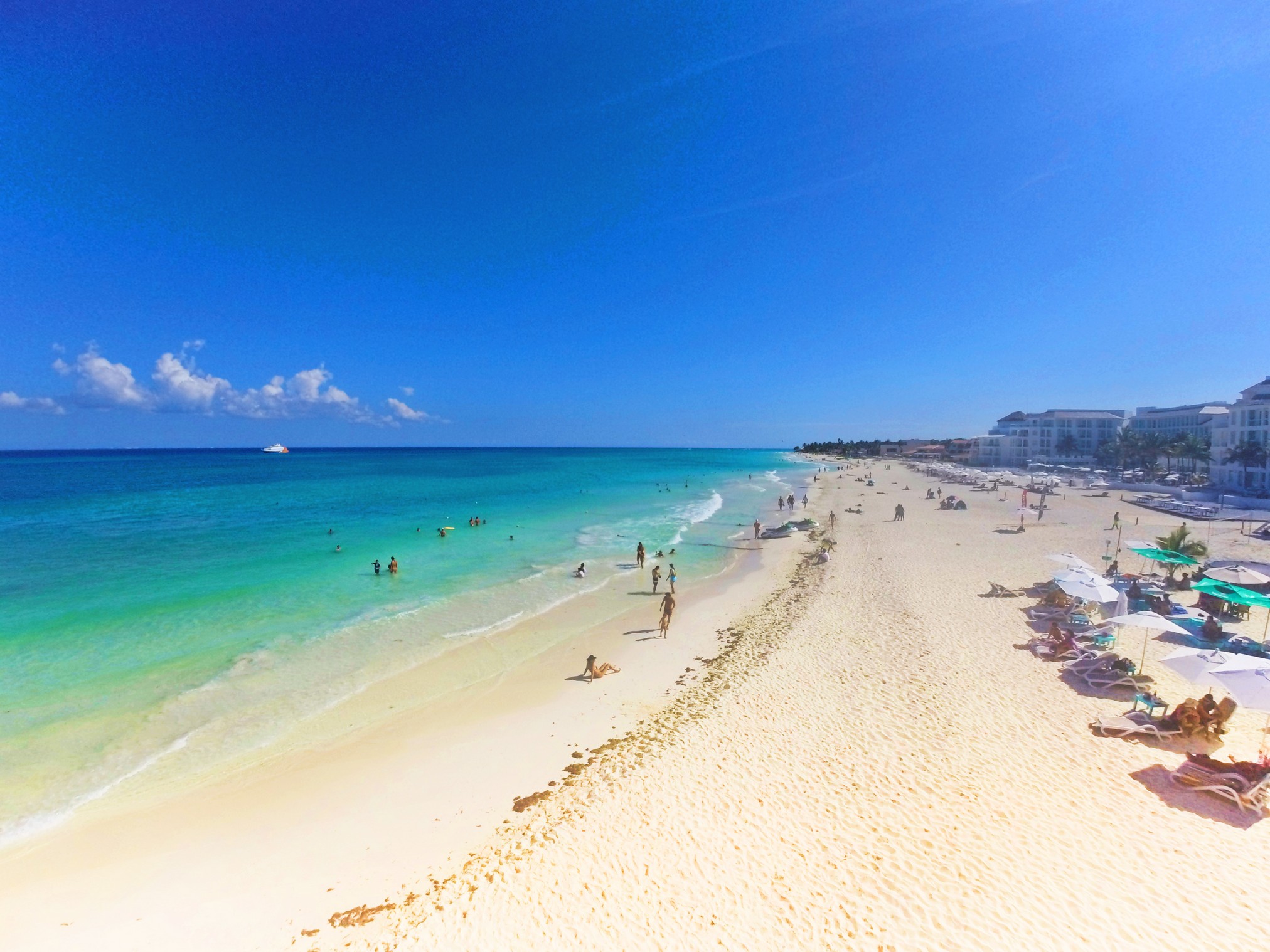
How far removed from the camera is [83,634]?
50.4 feet

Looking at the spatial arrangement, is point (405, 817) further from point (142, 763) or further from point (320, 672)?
point (320, 672)

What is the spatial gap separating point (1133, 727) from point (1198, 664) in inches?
56.9

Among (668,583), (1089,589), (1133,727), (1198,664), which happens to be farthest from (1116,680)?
(668,583)

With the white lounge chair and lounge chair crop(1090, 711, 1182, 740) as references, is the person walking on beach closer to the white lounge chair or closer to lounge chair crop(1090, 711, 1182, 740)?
lounge chair crop(1090, 711, 1182, 740)

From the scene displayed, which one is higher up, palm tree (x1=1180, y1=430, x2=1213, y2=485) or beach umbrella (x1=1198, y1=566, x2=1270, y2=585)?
palm tree (x1=1180, y1=430, x2=1213, y2=485)

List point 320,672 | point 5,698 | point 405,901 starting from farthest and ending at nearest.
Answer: point 320,672, point 5,698, point 405,901

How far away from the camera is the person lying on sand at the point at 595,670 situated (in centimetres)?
1244

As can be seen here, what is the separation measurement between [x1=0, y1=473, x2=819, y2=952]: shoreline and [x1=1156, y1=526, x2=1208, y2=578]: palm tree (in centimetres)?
1717

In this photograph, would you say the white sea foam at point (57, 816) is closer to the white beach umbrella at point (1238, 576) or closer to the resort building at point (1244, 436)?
the white beach umbrella at point (1238, 576)

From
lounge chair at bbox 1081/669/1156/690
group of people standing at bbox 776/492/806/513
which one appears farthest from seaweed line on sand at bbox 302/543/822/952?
group of people standing at bbox 776/492/806/513

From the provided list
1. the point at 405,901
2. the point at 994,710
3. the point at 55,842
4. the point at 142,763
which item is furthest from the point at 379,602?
the point at 994,710

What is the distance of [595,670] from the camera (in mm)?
12516

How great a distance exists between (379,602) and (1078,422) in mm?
109718

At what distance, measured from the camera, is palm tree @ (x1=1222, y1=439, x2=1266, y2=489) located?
3747cm
